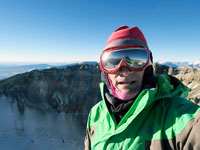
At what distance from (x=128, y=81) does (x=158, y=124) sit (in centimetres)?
76

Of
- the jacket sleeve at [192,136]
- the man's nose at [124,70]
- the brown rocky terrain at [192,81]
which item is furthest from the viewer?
the brown rocky terrain at [192,81]

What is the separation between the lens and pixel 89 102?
21.5m

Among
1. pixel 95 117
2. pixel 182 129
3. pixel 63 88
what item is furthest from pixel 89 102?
pixel 182 129

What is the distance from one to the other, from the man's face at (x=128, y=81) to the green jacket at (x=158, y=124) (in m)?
0.28

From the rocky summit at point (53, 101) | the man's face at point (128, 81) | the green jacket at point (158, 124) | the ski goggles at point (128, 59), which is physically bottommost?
the rocky summit at point (53, 101)

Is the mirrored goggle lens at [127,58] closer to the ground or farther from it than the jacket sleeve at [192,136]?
farther from it

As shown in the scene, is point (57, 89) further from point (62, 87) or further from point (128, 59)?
point (128, 59)

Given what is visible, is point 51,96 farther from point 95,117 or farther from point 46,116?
point 95,117

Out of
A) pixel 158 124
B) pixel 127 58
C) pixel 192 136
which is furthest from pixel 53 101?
pixel 192 136

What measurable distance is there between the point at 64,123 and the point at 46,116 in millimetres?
3085

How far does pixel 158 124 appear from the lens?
1.60 m

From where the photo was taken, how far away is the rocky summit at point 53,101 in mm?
15289

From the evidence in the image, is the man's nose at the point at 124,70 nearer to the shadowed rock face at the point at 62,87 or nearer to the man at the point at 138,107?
the man at the point at 138,107

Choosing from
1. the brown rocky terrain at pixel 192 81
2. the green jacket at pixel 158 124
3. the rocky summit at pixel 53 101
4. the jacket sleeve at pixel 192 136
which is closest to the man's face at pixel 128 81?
the green jacket at pixel 158 124
